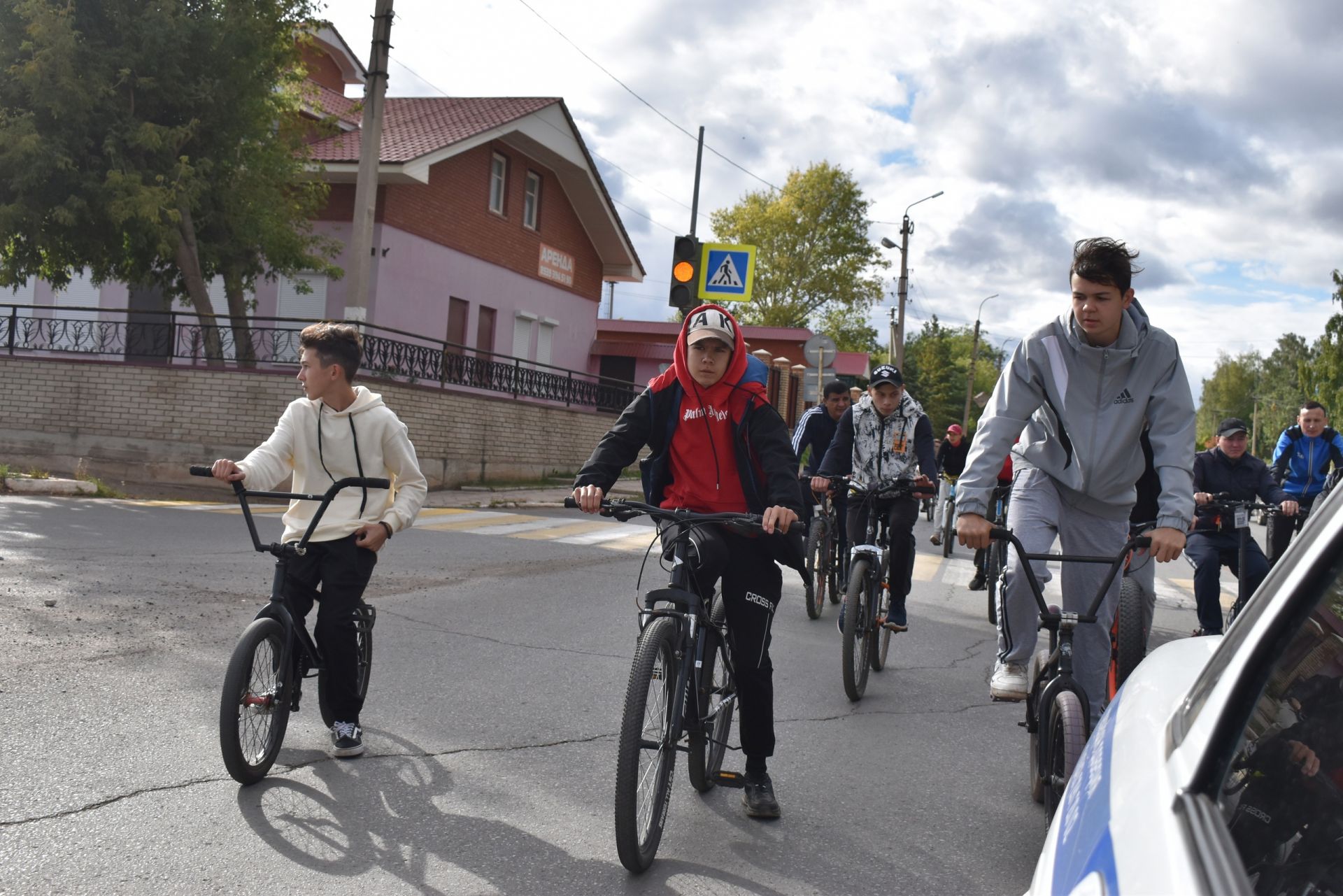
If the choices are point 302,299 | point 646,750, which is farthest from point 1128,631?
point 302,299

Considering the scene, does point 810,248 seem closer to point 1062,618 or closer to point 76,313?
point 76,313

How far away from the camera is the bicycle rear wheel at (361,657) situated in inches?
196

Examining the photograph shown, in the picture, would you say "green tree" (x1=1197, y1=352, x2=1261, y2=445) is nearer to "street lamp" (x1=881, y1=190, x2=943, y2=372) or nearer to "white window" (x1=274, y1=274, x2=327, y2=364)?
"street lamp" (x1=881, y1=190, x2=943, y2=372)

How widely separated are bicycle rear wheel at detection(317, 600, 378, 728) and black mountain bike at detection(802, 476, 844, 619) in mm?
4980

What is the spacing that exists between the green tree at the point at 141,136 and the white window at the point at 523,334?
10.4 m

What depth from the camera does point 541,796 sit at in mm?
4621

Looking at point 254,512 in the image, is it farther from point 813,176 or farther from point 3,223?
point 813,176

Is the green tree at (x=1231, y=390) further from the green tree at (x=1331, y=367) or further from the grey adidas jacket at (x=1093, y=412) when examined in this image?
the grey adidas jacket at (x=1093, y=412)

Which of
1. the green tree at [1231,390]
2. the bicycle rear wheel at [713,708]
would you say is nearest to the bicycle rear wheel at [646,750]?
the bicycle rear wheel at [713,708]

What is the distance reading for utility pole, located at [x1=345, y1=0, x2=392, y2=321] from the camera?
17641 mm

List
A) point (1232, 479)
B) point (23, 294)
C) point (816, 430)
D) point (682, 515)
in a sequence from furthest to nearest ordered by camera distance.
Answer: point (23, 294)
point (816, 430)
point (1232, 479)
point (682, 515)

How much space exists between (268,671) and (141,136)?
15.2m

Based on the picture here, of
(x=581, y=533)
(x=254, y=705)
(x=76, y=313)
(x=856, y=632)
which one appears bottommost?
(x=581, y=533)

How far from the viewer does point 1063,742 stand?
150 inches
